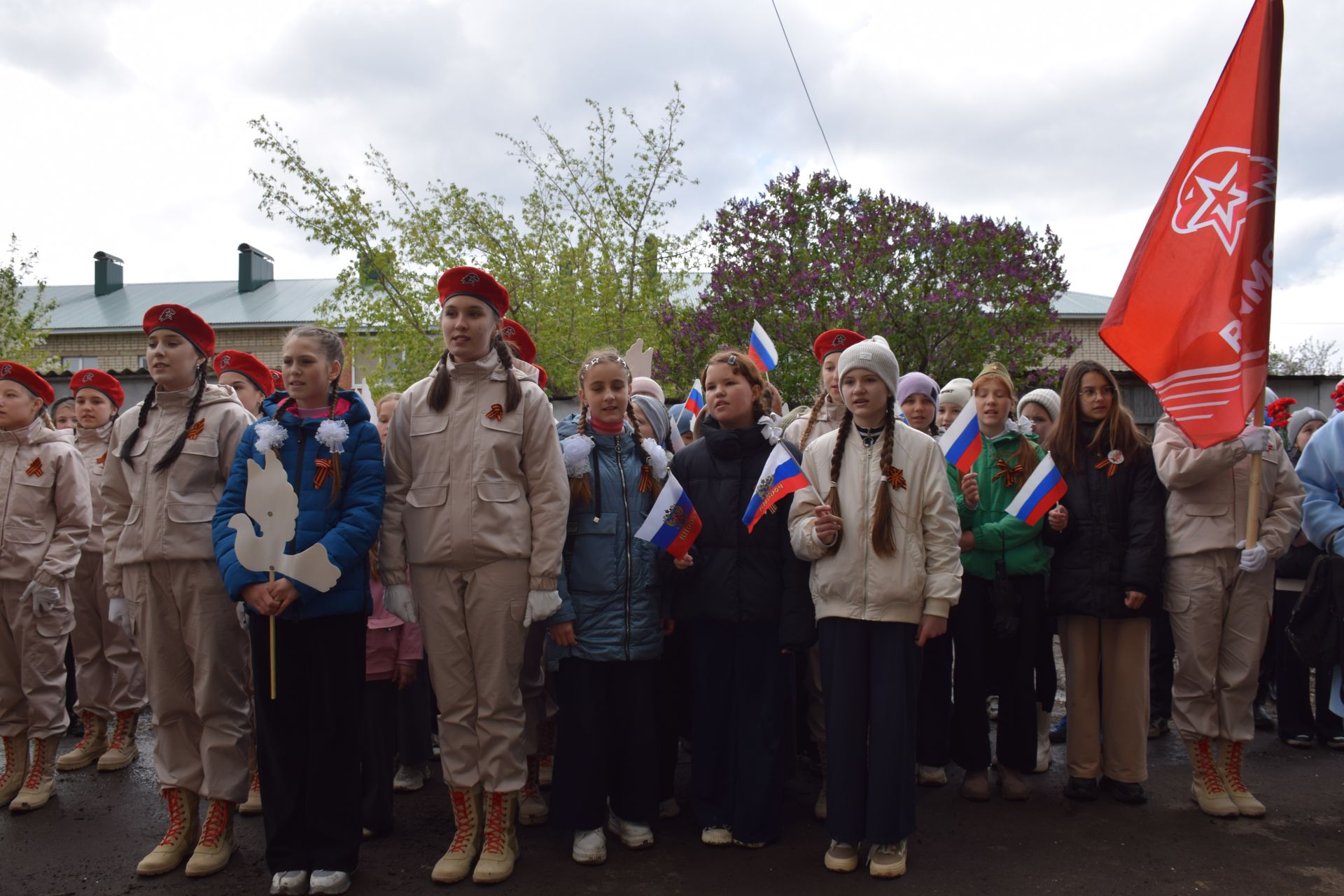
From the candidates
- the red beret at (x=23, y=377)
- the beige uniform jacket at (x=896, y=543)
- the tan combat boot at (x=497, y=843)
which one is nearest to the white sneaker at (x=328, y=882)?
the tan combat boot at (x=497, y=843)

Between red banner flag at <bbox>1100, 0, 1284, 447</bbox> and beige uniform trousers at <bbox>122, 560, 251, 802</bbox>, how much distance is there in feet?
14.2

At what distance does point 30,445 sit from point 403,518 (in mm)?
2680

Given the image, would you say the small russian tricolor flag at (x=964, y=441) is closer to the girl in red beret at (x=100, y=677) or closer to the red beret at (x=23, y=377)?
the girl in red beret at (x=100, y=677)

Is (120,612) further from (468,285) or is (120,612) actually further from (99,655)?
(468,285)

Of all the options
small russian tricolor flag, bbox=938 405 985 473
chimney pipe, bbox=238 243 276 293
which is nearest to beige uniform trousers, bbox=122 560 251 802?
small russian tricolor flag, bbox=938 405 985 473

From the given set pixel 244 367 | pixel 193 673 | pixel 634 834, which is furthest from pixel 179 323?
pixel 634 834

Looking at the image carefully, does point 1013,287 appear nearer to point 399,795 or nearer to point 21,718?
point 399,795

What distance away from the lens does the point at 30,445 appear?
5156mm

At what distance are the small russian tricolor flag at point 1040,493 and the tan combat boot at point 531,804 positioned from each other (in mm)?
2697

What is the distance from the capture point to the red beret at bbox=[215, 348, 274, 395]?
5629 mm

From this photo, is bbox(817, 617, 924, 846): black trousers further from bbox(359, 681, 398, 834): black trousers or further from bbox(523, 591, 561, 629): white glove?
bbox(359, 681, 398, 834): black trousers

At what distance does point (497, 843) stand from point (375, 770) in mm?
799

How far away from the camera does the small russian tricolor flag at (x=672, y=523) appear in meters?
3.93

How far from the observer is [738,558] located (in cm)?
411
